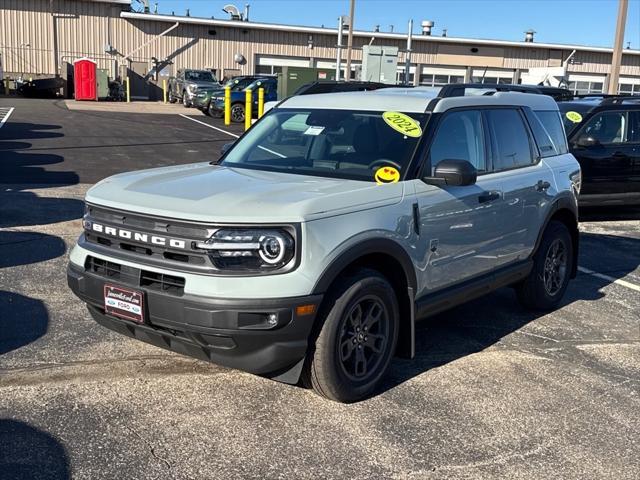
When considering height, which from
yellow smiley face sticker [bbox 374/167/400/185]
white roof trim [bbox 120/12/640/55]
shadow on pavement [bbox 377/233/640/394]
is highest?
white roof trim [bbox 120/12/640/55]

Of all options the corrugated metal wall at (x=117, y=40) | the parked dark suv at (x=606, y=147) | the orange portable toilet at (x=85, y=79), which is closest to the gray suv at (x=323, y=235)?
the parked dark suv at (x=606, y=147)

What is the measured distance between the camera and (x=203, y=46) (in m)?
42.7

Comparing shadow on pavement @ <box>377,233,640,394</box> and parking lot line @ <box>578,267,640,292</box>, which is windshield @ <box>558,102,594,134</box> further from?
shadow on pavement @ <box>377,233,640,394</box>

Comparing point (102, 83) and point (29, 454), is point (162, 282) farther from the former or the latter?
point (102, 83)

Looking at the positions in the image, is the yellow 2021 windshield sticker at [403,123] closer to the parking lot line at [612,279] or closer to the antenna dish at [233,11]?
the parking lot line at [612,279]

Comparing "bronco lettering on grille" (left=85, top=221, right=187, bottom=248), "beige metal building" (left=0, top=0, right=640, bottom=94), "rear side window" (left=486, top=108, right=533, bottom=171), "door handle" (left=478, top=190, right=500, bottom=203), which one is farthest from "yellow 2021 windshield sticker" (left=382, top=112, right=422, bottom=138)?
"beige metal building" (left=0, top=0, right=640, bottom=94)

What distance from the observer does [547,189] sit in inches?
224

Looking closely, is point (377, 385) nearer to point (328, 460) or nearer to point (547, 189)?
point (328, 460)


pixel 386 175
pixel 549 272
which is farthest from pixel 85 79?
pixel 386 175

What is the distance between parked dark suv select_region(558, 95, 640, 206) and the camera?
32.7 ft

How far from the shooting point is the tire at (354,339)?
376cm

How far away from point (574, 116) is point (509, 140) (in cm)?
526

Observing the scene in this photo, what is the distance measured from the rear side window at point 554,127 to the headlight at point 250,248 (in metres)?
3.42

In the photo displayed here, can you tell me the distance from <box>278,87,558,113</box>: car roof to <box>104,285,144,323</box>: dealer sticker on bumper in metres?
2.14
